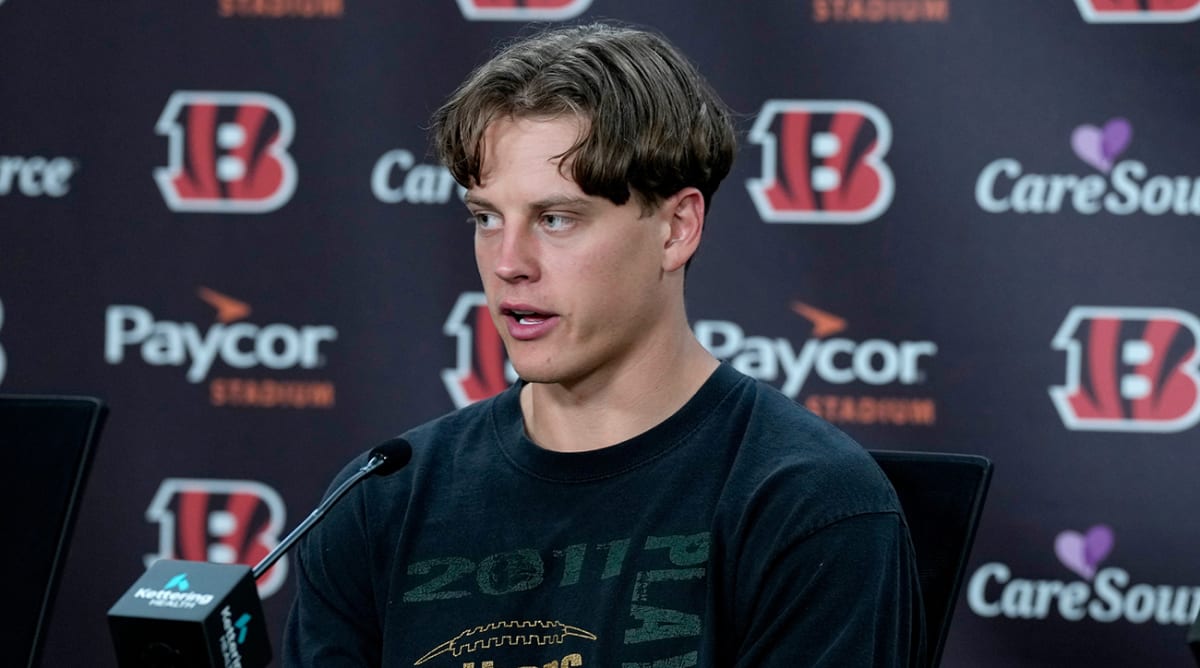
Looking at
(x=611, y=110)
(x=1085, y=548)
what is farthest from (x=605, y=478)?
(x=1085, y=548)

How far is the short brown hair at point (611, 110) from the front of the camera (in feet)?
5.84

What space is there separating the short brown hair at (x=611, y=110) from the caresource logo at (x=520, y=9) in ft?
4.25

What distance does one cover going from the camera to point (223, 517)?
A: 11.1ft

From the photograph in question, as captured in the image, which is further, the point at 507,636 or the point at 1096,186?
the point at 1096,186

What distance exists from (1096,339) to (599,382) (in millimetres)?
1498

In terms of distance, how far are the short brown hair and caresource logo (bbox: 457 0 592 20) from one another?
51.0 inches

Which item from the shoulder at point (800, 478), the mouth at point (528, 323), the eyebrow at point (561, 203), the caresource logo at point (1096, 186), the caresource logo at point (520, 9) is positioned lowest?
the shoulder at point (800, 478)

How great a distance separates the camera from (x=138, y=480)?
11.1 feet

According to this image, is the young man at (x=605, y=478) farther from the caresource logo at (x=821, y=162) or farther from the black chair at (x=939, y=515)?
the caresource logo at (x=821, y=162)

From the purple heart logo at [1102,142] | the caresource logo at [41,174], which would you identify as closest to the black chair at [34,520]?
the caresource logo at [41,174]

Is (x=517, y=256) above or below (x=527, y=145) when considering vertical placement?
below

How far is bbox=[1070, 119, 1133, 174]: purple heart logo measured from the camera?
9.87 feet

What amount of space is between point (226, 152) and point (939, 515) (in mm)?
1948

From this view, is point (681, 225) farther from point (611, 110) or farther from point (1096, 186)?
point (1096, 186)
